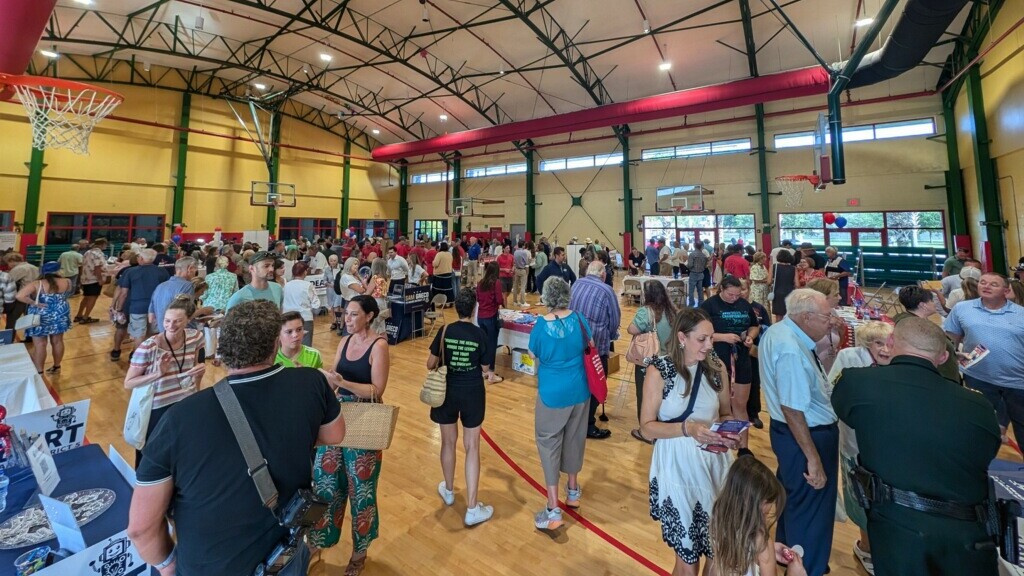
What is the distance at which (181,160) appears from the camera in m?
14.9

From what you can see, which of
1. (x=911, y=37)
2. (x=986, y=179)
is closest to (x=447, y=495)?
(x=911, y=37)

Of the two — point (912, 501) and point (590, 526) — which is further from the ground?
point (912, 501)

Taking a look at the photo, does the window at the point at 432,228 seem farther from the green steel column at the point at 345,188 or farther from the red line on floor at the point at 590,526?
the red line on floor at the point at 590,526

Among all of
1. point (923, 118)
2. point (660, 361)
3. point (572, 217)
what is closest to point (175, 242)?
point (572, 217)

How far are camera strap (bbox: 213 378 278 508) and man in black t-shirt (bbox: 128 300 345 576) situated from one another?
0.06 feet

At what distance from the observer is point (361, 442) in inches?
76.8

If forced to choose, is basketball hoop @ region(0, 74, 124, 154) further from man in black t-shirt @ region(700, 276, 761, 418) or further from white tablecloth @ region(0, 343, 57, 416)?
man in black t-shirt @ region(700, 276, 761, 418)

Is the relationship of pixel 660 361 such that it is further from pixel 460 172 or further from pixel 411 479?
pixel 460 172

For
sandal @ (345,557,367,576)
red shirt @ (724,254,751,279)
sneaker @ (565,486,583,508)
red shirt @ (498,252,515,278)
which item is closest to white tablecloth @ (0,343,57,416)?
sandal @ (345,557,367,576)

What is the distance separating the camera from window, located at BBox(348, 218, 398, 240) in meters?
21.2

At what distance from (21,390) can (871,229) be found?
57.4ft

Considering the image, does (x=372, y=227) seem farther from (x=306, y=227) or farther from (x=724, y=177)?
(x=724, y=177)

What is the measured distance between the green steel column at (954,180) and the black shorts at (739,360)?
1218 centimetres

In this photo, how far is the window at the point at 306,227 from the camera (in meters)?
18.6
